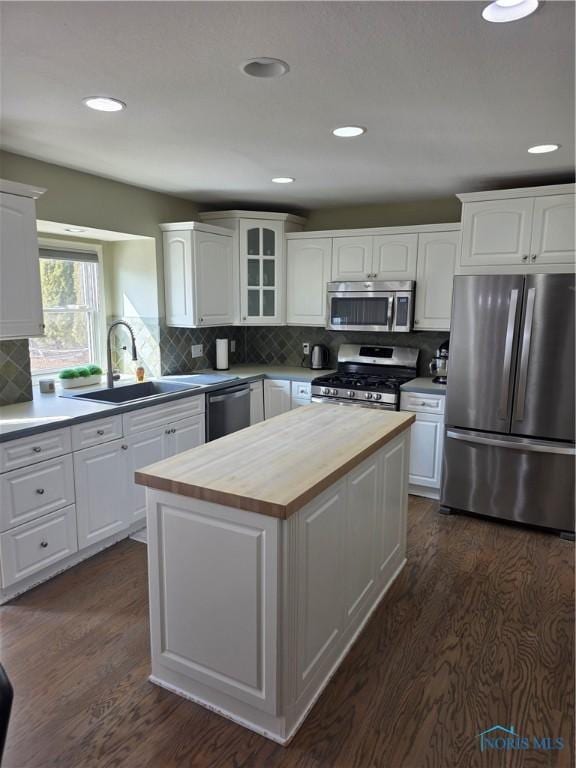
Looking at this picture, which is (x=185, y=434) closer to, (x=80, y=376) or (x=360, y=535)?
(x=80, y=376)

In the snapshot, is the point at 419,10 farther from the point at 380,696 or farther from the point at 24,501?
the point at 24,501

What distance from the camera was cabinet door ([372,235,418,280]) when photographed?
Answer: 13.5ft

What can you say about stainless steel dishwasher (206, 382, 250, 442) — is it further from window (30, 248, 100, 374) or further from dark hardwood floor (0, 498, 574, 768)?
dark hardwood floor (0, 498, 574, 768)

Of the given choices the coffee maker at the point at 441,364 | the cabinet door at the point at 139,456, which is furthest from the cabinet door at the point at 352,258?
the cabinet door at the point at 139,456

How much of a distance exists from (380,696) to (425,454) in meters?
2.14

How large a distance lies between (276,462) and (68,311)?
2.70 meters

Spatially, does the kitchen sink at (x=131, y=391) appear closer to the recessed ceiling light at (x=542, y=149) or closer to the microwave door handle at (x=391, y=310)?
the microwave door handle at (x=391, y=310)

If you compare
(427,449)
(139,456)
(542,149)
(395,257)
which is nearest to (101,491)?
(139,456)

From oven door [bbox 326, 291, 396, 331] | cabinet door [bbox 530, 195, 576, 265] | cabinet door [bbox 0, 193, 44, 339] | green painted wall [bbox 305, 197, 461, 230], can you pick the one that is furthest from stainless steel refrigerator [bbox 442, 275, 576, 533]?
cabinet door [bbox 0, 193, 44, 339]

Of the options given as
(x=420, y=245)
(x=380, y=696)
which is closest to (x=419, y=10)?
(x=380, y=696)

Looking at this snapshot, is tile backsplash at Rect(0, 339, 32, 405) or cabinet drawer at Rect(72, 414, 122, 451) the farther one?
tile backsplash at Rect(0, 339, 32, 405)

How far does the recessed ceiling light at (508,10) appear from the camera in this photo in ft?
4.73

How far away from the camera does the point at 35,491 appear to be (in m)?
2.63

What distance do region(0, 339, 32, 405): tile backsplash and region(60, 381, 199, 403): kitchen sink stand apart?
27 cm
